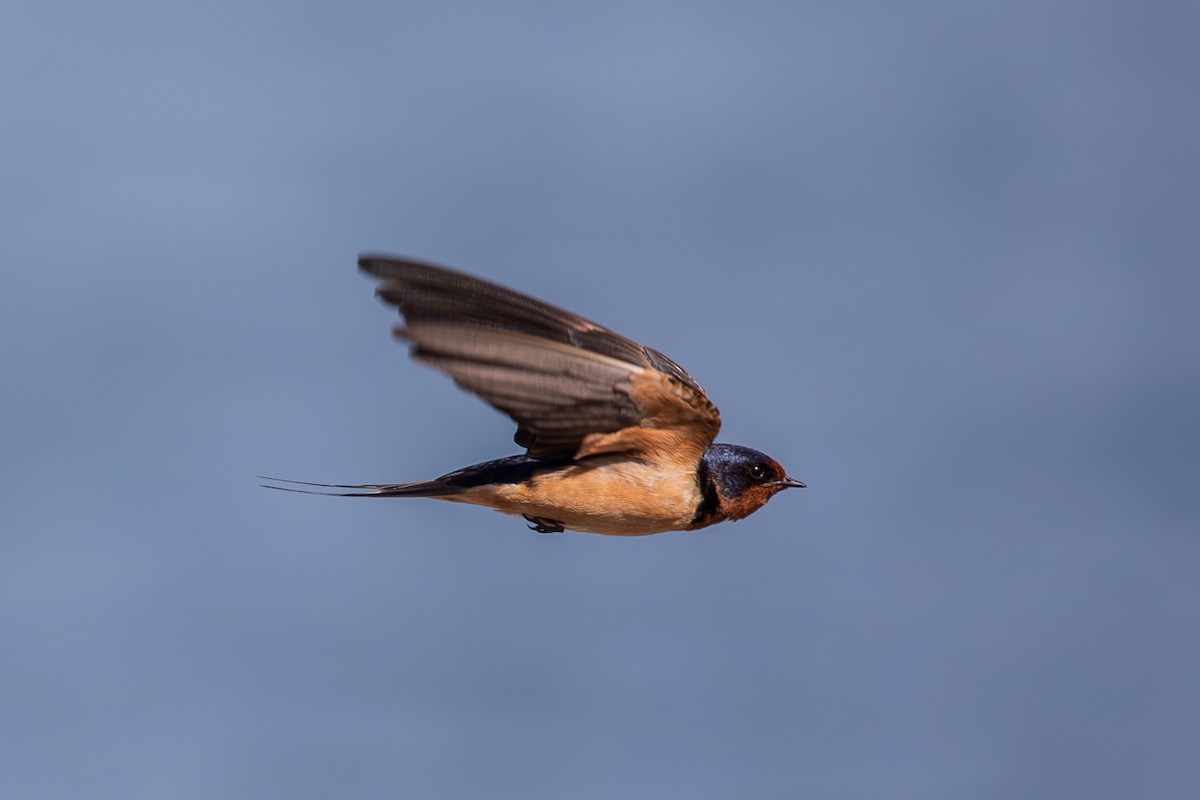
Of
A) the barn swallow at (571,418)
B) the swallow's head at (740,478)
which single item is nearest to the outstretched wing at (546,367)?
the barn swallow at (571,418)

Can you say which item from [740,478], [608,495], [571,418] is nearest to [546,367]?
[571,418]

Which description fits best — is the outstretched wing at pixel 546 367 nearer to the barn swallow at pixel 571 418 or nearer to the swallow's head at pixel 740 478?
the barn swallow at pixel 571 418

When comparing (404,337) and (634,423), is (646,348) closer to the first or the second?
(634,423)

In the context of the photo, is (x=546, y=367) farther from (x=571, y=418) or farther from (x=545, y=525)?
(x=545, y=525)

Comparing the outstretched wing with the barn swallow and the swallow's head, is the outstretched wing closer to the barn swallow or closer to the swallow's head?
the barn swallow

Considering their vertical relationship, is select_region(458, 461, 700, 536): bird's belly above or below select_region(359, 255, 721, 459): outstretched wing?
below

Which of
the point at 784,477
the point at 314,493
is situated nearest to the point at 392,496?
the point at 314,493

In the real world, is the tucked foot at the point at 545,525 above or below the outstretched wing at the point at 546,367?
below

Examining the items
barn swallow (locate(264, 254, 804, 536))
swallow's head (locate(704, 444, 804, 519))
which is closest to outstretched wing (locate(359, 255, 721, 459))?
barn swallow (locate(264, 254, 804, 536))
